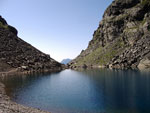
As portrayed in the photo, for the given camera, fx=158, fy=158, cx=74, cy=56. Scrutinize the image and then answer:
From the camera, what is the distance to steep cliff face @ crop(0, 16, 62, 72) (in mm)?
147125

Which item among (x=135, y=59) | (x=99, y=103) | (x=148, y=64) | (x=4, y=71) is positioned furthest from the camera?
(x=135, y=59)

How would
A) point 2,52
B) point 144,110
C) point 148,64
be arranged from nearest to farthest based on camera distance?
point 144,110 < point 148,64 < point 2,52

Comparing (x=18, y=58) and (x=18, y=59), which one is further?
(x=18, y=58)

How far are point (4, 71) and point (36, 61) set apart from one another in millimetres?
46077

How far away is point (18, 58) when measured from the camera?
531 feet

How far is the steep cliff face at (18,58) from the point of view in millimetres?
147125

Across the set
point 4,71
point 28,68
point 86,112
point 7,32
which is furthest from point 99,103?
point 7,32

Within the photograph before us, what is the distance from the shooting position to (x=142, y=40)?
17988 centimetres

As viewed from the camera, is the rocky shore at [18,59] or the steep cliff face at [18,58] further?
the steep cliff face at [18,58]

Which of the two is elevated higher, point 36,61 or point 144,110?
point 36,61

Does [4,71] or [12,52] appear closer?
[4,71]

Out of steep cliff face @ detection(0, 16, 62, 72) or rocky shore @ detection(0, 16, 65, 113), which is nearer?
rocky shore @ detection(0, 16, 65, 113)

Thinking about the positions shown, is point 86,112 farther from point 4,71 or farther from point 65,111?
point 4,71

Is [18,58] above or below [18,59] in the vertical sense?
above
